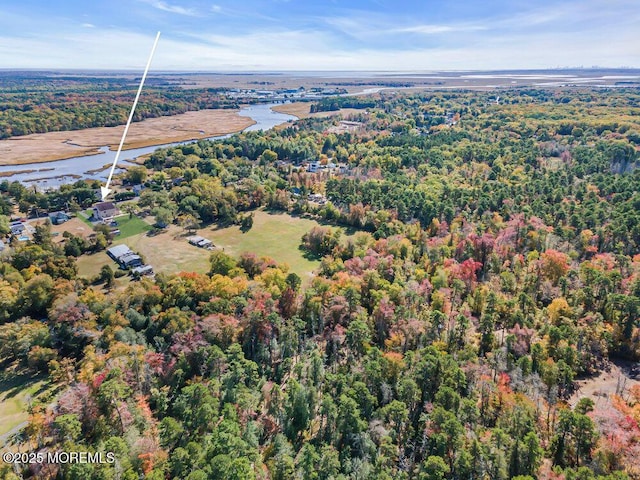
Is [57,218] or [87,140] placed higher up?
[87,140]

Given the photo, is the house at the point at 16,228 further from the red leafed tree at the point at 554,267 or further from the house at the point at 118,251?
the red leafed tree at the point at 554,267

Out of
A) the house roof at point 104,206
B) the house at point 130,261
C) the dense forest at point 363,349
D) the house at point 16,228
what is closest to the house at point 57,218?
the house at point 16,228

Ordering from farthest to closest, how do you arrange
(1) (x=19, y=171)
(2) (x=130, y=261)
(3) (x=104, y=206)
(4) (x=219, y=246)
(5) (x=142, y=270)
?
1. (1) (x=19, y=171)
2. (3) (x=104, y=206)
3. (4) (x=219, y=246)
4. (2) (x=130, y=261)
5. (5) (x=142, y=270)

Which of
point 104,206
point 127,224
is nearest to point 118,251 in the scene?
point 127,224

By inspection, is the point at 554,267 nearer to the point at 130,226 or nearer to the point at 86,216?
the point at 130,226

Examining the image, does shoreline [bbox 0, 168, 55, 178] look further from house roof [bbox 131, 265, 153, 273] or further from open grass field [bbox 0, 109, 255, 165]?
house roof [bbox 131, 265, 153, 273]

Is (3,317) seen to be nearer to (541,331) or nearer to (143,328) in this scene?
(143,328)

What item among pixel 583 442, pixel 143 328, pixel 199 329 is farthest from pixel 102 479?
pixel 583 442
